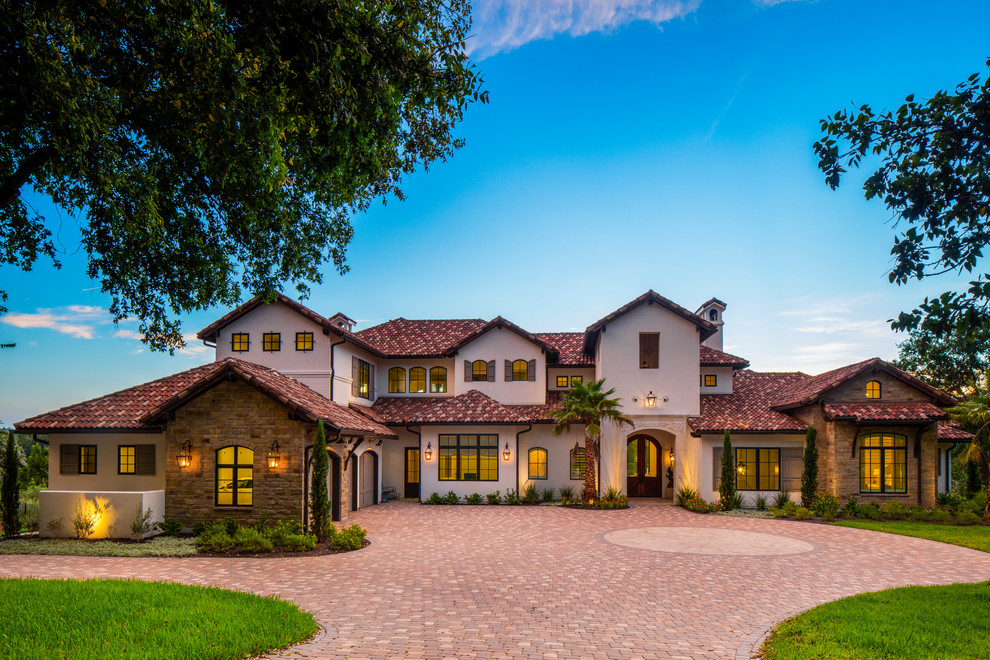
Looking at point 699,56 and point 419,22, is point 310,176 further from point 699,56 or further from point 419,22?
point 699,56

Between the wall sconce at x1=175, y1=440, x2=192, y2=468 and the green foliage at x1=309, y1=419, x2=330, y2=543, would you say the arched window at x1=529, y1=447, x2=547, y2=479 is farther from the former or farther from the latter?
the wall sconce at x1=175, y1=440, x2=192, y2=468

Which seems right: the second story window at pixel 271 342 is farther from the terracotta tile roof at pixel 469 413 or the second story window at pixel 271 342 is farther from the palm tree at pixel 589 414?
the palm tree at pixel 589 414

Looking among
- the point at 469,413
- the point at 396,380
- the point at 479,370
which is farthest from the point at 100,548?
the point at 479,370

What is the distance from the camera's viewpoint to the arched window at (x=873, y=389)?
75.2 ft

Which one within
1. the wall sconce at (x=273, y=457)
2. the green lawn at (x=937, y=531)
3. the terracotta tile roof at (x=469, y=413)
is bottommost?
the green lawn at (x=937, y=531)

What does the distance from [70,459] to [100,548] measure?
21.4 feet

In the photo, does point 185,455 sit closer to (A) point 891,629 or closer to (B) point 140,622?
(B) point 140,622

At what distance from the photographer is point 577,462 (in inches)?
1022

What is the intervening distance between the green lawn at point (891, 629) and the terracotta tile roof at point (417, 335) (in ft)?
65.4

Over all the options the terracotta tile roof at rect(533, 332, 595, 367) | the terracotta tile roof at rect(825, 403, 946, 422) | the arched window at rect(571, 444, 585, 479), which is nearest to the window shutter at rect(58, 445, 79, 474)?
the terracotta tile roof at rect(533, 332, 595, 367)

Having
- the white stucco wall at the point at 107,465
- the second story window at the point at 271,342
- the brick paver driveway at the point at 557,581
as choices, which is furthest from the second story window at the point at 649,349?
the white stucco wall at the point at 107,465

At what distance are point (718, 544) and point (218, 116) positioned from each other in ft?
48.9

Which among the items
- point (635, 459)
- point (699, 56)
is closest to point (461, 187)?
point (699, 56)

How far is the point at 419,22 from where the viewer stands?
30.9 ft
